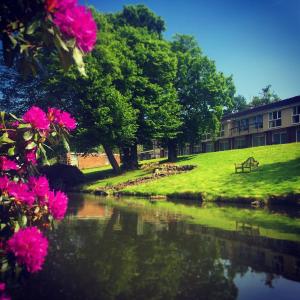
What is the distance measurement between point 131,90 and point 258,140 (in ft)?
90.9

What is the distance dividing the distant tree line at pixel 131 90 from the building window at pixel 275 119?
8.92 meters

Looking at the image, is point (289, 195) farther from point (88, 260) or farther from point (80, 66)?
point (80, 66)

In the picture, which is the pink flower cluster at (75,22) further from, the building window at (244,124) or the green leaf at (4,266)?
the building window at (244,124)

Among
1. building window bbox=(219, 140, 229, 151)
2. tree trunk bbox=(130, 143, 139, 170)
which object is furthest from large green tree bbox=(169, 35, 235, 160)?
building window bbox=(219, 140, 229, 151)

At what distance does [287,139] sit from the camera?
166ft

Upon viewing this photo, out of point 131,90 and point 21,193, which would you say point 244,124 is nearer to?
point 131,90

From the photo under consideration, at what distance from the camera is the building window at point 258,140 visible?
2199 inches

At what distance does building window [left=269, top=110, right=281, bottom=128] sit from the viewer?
5138cm

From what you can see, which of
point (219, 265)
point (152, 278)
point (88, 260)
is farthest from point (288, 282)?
point (88, 260)

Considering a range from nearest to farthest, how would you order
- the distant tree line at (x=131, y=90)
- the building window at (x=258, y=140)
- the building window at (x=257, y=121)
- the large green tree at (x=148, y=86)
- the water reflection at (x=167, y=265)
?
the water reflection at (x=167, y=265) < the distant tree line at (x=131, y=90) < the large green tree at (x=148, y=86) < the building window at (x=257, y=121) < the building window at (x=258, y=140)

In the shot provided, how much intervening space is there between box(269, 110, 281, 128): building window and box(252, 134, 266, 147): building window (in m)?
3.14

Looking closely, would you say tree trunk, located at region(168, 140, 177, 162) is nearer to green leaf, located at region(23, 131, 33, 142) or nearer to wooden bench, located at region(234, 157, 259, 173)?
wooden bench, located at region(234, 157, 259, 173)

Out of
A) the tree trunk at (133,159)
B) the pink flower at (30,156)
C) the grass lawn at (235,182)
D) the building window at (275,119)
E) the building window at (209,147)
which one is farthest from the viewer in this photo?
the building window at (209,147)

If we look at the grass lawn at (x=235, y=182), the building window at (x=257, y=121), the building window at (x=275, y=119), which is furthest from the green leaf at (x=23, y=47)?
the building window at (x=257, y=121)
